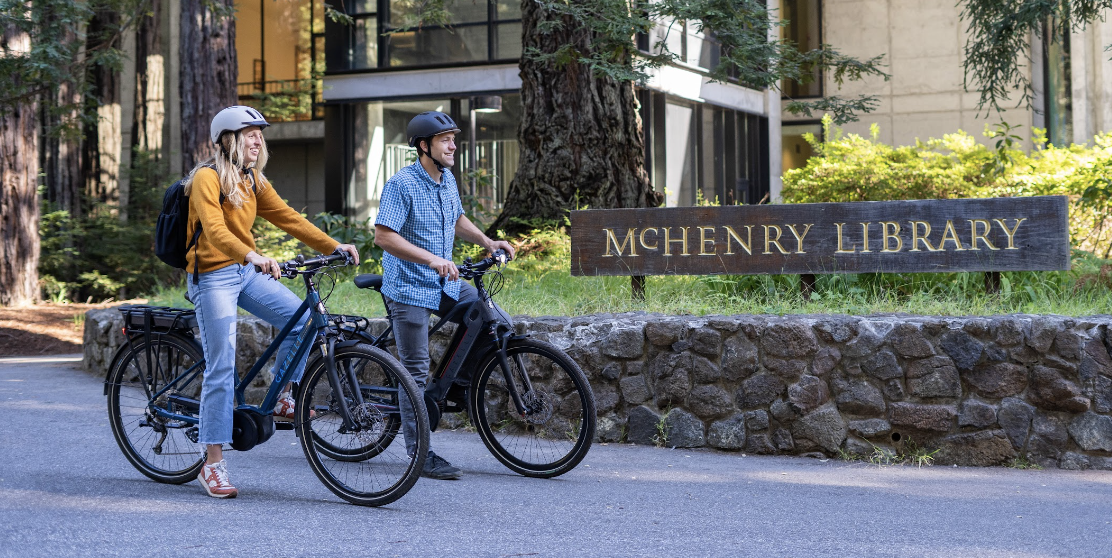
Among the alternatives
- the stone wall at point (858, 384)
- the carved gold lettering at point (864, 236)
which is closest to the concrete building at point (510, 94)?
the carved gold lettering at point (864, 236)

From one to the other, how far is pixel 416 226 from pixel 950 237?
3.94 meters

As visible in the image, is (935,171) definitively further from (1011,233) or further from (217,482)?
(217,482)

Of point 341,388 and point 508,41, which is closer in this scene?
point 341,388

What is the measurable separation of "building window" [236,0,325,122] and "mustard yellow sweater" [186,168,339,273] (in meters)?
22.8

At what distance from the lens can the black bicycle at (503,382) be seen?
5.60 meters

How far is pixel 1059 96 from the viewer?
71.2 feet

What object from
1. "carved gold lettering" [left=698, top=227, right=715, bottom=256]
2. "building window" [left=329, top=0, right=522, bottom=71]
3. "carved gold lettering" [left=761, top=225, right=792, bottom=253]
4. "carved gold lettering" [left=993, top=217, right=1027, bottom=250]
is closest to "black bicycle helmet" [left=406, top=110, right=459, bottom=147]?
"carved gold lettering" [left=698, top=227, right=715, bottom=256]

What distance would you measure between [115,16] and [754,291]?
1629 cm

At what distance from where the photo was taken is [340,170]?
20703 millimetres

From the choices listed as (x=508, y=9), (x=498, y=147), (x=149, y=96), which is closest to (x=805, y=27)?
(x=508, y=9)

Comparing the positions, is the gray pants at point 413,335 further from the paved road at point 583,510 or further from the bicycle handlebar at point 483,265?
the paved road at point 583,510

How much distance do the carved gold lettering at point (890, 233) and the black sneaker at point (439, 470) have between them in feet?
11.9

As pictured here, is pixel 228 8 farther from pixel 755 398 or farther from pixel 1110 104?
pixel 1110 104

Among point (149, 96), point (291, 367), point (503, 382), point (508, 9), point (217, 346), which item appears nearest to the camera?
point (217, 346)
